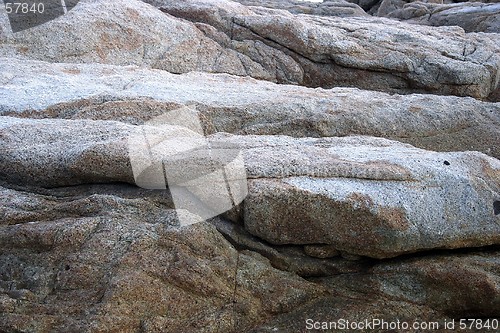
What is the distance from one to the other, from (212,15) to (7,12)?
18.8 feet

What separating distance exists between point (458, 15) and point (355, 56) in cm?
1176

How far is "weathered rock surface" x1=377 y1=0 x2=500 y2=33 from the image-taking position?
24.2 metres

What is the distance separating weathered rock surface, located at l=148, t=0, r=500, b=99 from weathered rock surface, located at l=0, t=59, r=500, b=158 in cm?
370

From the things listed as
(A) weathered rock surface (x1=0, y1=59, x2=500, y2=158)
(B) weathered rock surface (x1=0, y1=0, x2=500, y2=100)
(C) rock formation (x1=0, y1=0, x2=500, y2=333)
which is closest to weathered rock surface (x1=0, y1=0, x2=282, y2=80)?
(B) weathered rock surface (x1=0, y1=0, x2=500, y2=100)

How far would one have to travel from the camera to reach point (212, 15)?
1670 cm

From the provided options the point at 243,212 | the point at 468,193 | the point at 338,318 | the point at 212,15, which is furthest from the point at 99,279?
the point at 212,15

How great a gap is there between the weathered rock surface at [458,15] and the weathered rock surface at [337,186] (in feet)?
60.6

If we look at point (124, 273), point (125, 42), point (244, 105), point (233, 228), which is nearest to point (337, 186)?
point (233, 228)

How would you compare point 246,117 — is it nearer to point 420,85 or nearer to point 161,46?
point 161,46

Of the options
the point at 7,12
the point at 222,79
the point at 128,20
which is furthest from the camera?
the point at 128,20

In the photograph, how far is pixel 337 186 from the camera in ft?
23.1

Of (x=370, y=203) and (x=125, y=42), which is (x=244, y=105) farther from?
(x=125, y=42)

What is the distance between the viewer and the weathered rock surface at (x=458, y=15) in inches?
953

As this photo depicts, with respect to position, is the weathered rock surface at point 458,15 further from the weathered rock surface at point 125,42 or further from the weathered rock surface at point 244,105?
the weathered rock surface at point 244,105
